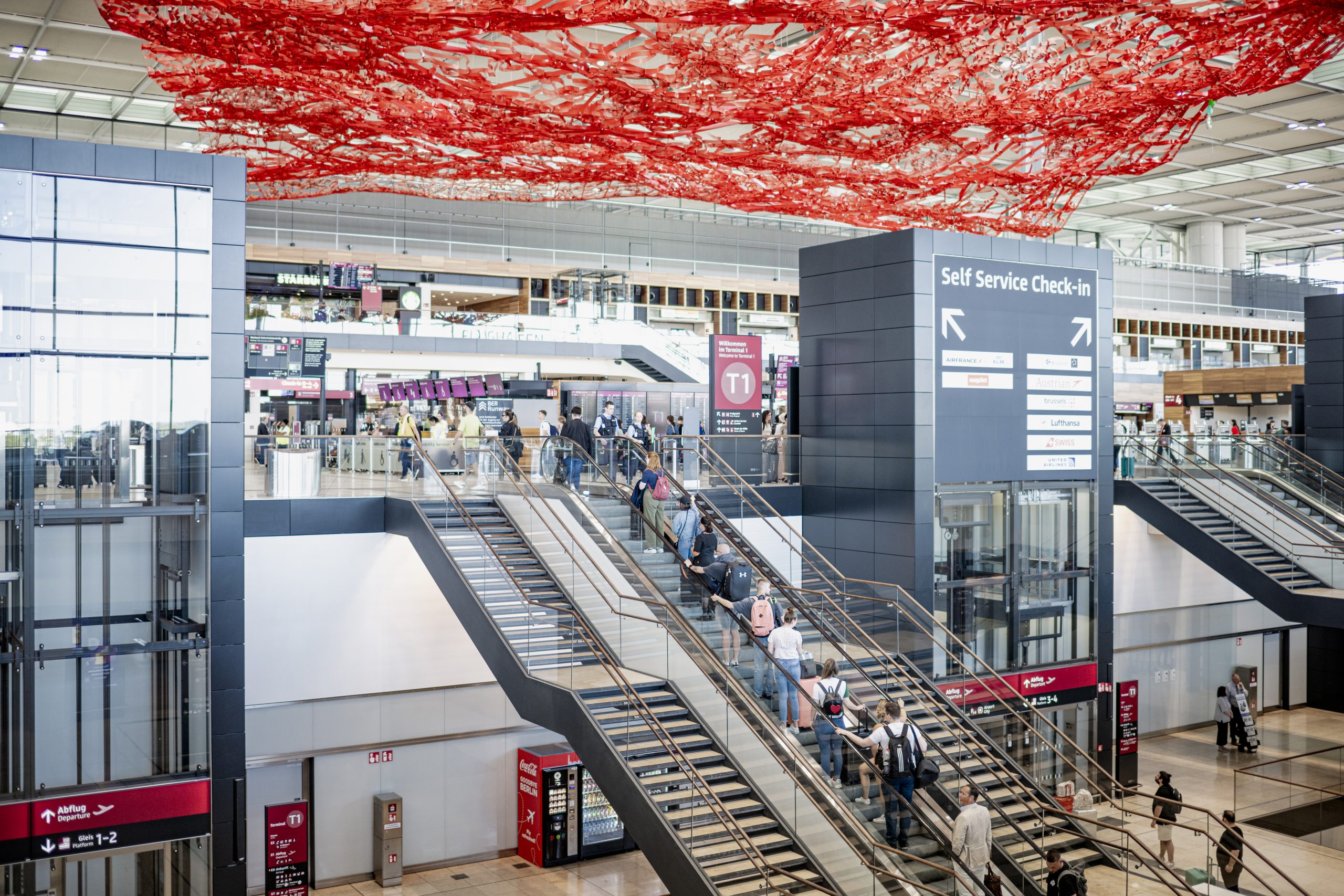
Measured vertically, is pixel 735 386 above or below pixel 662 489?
above

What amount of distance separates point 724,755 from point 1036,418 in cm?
707

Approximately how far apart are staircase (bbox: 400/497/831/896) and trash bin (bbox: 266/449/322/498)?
4.82ft

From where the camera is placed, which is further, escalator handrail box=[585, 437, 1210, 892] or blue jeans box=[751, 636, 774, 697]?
blue jeans box=[751, 636, 774, 697]

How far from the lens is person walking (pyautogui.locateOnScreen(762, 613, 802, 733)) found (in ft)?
32.9

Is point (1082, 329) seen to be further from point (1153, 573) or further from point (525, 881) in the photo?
point (525, 881)

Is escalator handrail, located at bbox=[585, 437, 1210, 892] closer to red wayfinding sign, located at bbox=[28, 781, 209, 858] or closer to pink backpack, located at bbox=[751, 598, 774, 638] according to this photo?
pink backpack, located at bbox=[751, 598, 774, 638]

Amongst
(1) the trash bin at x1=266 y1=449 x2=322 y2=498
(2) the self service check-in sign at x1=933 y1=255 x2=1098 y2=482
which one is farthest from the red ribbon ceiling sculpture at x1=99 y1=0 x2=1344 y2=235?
(1) the trash bin at x1=266 y1=449 x2=322 y2=498

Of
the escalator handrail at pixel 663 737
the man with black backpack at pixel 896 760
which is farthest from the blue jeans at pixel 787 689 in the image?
the escalator handrail at pixel 663 737

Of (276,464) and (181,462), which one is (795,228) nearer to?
(276,464)

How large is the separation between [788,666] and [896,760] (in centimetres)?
132

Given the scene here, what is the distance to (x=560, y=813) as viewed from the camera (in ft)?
47.0

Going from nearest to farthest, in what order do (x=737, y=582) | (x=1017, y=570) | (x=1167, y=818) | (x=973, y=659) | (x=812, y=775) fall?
1. (x=812, y=775)
2. (x=1167, y=818)
3. (x=737, y=582)
4. (x=973, y=659)
5. (x=1017, y=570)

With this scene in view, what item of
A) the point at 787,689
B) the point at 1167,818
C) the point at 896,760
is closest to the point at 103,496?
the point at 787,689

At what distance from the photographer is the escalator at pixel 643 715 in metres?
9.32
